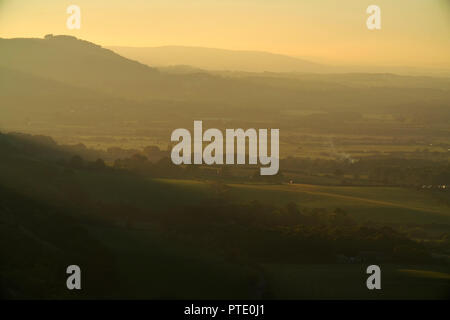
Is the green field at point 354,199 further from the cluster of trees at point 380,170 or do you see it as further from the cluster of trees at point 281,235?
the cluster of trees at point 380,170

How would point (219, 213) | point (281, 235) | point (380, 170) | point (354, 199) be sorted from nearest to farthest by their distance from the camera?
point (281, 235) → point (219, 213) → point (354, 199) → point (380, 170)

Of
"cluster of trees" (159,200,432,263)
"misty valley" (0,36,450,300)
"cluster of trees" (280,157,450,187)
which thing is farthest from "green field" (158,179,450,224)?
"cluster of trees" (280,157,450,187)

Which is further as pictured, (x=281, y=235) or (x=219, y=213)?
(x=219, y=213)

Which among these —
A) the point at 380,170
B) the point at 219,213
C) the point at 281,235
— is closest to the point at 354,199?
the point at 219,213

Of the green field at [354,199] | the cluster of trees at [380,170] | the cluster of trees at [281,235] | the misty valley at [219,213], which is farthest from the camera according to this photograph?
the cluster of trees at [380,170]

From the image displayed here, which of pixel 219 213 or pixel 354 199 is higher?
pixel 354 199

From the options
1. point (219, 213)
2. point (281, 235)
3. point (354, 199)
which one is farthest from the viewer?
point (354, 199)

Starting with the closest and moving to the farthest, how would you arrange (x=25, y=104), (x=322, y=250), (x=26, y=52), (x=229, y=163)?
(x=322, y=250), (x=229, y=163), (x=25, y=104), (x=26, y=52)

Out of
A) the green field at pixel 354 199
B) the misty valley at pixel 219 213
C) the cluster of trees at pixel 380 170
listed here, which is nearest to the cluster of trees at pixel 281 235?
the misty valley at pixel 219 213

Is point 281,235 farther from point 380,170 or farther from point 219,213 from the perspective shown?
point 380,170
